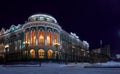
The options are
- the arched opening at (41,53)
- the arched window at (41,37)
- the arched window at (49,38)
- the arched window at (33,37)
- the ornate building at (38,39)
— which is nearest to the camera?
the arched opening at (41,53)

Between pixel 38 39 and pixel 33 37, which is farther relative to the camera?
pixel 33 37

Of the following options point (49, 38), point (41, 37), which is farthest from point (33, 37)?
point (49, 38)

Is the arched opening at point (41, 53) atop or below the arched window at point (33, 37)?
below

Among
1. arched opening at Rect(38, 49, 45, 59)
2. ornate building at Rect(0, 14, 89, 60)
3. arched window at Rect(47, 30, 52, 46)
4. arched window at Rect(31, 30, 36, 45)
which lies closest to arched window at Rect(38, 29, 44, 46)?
ornate building at Rect(0, 14, 89, 60)

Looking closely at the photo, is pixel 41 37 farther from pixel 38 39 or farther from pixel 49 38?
pixel 49 38

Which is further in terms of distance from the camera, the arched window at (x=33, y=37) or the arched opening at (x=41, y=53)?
the arched window at (x=33, y=37)

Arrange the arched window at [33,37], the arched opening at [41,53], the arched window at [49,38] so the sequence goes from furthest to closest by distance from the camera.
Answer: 1. the arched window at [49,38]
2. the arched window at [33,37]
3. the arched opening at [41,53]

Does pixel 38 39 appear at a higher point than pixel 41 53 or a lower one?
higher

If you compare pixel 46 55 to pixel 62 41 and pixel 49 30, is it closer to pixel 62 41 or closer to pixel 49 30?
pixel 49 30

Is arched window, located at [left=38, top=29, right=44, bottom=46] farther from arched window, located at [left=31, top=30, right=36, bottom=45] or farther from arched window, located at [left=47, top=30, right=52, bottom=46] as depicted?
arched window, located at [left=47, top=30, right=52, bottom=46]

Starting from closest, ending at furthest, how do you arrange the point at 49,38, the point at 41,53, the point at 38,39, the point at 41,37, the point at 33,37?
the point at 41,53 → the point at 38,39 → the point at 33,37 → the point at 41,37 → the point at 49,38

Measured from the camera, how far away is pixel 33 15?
68.1m

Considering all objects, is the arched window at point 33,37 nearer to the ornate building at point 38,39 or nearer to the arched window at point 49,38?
the ornate building at point 38,39

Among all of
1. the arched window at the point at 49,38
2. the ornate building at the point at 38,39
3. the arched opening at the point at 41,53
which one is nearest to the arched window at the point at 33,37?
the ornate building at the point at 38,39
